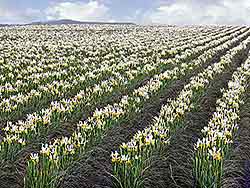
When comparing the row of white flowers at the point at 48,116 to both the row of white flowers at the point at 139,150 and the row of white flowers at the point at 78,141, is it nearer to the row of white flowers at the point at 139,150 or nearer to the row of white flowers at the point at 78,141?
the row of white flowers at the point at 78,141

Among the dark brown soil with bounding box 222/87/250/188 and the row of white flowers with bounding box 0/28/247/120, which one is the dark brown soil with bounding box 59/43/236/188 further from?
the row of white flowers with bounding box 0/28/247/120

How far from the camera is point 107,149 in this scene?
8195mm

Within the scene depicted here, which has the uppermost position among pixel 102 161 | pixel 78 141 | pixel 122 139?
pixel 78 141

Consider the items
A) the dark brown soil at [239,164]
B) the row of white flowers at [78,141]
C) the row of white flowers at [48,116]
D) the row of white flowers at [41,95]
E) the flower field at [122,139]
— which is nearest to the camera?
the row of white flowers at [78,141]

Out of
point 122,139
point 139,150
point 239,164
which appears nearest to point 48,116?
point 122,139

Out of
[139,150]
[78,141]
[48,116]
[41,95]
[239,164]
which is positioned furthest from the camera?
[41,95]

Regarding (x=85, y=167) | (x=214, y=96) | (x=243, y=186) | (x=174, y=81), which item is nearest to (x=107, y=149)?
(x=85, y=167)

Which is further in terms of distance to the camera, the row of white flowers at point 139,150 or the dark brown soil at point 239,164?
the dark brown soil at point 239,164

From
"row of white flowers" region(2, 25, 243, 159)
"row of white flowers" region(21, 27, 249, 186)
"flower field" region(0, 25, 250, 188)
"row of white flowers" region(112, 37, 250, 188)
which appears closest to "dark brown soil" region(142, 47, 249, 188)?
"flower field" region(0, 25, 250, 188)

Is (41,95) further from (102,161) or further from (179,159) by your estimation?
(179,159)

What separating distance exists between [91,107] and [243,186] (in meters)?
5.13

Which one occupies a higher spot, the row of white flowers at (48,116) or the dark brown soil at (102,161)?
the row of white flowers at (48,116)

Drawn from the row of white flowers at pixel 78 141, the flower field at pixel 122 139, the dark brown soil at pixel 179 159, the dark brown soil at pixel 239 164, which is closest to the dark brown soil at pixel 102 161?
the flower field at pixel 122 139

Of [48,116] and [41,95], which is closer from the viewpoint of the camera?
[48,116]
